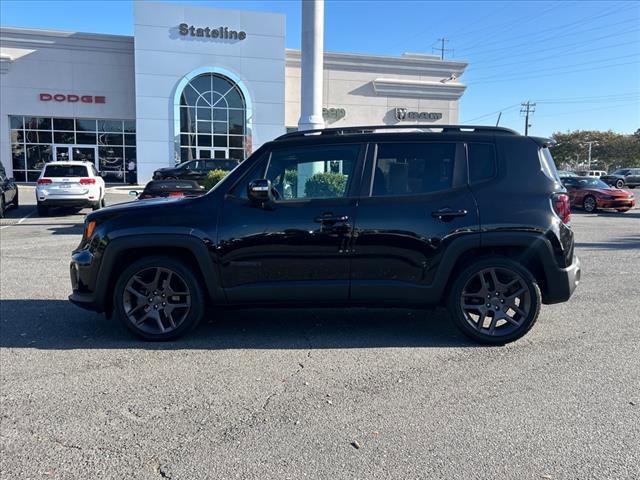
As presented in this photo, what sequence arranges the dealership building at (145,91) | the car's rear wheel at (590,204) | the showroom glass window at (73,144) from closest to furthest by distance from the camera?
the car's rear wheel at (590,204) < the dealership building at (145,91) < the showroom glass window at (73,144)

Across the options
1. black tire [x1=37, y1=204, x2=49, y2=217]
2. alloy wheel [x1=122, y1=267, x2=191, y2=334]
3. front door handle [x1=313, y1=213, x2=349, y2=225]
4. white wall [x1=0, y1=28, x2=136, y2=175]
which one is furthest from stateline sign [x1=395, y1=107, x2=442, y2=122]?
alloy wheel [x1=122, y1=267, x2=191, y2=334]

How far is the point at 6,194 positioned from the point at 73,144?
18.3 metres

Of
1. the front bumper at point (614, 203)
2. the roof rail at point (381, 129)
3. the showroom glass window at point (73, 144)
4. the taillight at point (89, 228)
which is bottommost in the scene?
the front bumper at point (614, 203)

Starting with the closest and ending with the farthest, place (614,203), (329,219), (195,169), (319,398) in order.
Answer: (319,398) < (329,219) < (614,203) < (195,169)

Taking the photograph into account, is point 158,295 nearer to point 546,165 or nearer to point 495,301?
point 495,301

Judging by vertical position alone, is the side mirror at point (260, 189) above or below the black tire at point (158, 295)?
above

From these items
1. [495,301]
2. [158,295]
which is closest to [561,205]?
[495,301]

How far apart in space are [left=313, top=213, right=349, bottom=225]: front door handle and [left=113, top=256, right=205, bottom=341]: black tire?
1279 mm

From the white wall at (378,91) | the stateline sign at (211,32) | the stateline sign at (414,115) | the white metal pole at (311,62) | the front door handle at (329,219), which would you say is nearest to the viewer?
the front door handle at (329,219)

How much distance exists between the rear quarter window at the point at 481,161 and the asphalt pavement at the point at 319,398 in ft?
5.15

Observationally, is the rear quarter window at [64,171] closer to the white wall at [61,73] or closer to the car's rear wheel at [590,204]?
the car's rear wheel at [590,204]

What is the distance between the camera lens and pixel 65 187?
16.4 metres

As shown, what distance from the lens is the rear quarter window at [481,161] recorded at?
496cm

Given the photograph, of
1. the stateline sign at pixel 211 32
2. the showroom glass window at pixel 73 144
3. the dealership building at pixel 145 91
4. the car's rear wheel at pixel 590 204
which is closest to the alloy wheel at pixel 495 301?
the car's rear wheel at pixel 590 204
